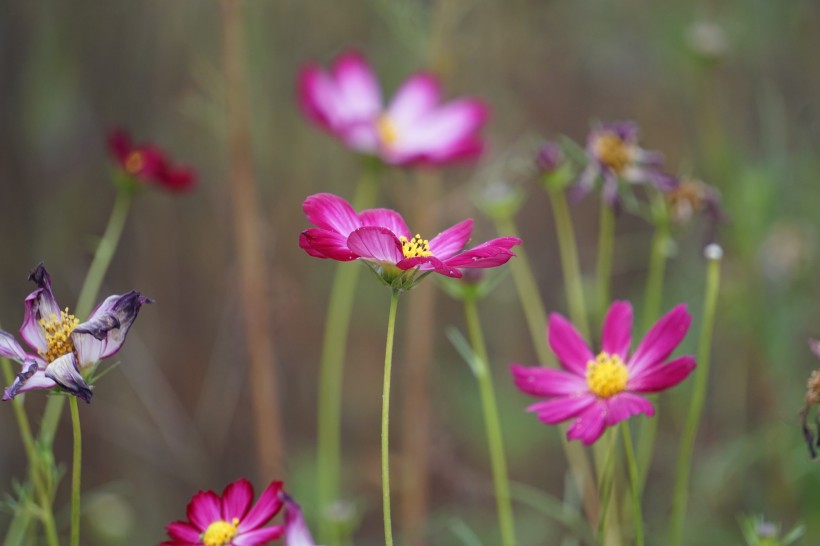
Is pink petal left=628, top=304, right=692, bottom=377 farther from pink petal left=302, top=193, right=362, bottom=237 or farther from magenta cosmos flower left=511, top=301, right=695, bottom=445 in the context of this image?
pink petal left=302, top=193, right=362, bottom=237

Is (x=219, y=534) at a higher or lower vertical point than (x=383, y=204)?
lower

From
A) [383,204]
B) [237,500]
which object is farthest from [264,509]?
[383,204]

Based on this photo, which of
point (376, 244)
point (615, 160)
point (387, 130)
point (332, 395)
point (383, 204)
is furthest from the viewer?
point (383, 204)

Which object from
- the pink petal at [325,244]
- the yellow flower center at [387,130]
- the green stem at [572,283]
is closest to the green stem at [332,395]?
the yellow flower center at [387,130]

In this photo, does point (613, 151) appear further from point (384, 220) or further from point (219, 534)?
point (219, 534)

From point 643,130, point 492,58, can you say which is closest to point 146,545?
point 492,58

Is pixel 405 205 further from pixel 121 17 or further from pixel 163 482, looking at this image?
pixel 163 482

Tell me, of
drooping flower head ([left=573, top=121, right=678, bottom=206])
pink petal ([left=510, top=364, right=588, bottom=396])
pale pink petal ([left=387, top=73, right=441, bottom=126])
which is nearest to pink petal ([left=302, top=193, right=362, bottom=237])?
pink petal ([left=510, top=364, right=588, bottom=396])
